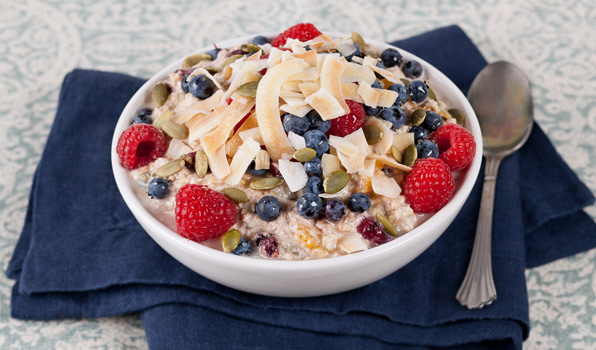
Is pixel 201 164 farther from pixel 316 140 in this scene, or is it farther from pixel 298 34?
pixel 298 34

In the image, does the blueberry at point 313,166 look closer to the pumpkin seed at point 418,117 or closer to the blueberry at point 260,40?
the pumpkin seed at point 418,117

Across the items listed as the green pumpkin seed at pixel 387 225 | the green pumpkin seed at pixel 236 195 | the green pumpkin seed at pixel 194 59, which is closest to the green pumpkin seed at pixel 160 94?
the green pumpkin seed at pixel 194 59

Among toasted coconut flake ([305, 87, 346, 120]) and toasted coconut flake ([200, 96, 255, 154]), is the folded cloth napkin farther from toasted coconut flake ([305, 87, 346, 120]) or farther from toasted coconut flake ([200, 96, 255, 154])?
toasted coconut flake ([305, 87, 346, 120])

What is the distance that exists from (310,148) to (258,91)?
0.29 meters

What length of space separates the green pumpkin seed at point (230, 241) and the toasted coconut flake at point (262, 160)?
0.25 m

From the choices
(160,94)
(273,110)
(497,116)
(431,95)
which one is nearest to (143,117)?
(160,94)

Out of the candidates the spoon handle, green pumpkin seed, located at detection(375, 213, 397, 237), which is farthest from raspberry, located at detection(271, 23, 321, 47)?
the spoon handle

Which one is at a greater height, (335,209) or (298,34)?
(298,34)

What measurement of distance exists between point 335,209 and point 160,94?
100 cm

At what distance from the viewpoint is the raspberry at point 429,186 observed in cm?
223

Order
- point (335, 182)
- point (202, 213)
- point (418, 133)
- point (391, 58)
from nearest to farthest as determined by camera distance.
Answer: point (202, 213) < point (335, 182) < point (418, 133) < point (391, 58)

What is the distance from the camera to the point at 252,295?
8.52 ft

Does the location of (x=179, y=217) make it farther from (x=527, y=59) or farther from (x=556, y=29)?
(x=556, y=29)

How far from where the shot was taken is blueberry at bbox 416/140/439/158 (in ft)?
7.82
